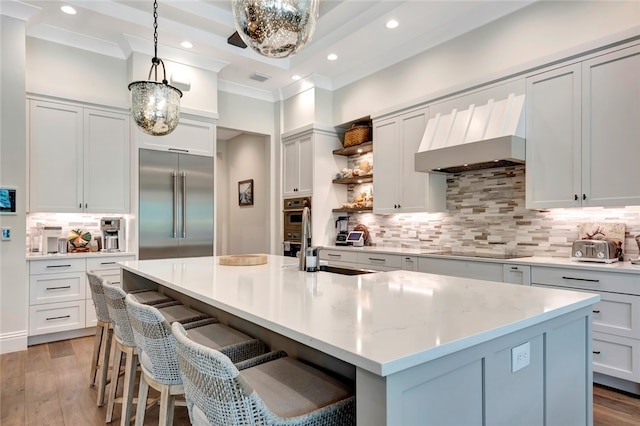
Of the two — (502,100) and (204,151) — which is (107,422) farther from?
(502,100)

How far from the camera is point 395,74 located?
4637mm

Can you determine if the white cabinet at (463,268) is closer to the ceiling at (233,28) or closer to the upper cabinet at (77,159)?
the ceiling at (233,28)

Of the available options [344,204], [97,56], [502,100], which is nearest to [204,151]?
[97,56]

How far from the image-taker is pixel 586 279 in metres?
2.68

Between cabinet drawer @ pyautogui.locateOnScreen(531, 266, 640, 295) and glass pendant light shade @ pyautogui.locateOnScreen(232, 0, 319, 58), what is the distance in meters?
2.42

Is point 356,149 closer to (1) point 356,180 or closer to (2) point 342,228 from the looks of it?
(1) point 356,180

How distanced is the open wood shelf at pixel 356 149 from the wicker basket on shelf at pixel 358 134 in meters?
0.05

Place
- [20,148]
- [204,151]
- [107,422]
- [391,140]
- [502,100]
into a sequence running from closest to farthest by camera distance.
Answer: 1. [107,422]
2. [502,100]
3. [20,148]
4. [391,140]
5. [204,151]

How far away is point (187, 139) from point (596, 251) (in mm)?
4355

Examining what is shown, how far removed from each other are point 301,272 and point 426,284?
0.80m

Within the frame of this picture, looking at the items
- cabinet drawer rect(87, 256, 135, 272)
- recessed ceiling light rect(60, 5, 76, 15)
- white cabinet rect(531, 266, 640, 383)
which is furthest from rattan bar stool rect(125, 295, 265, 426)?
recessed ceiling light rect(60, 5, 76, 15)

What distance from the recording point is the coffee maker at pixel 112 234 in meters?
4.39

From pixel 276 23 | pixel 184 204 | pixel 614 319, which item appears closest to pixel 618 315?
pixel 614 319

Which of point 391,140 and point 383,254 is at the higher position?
point 391,140
